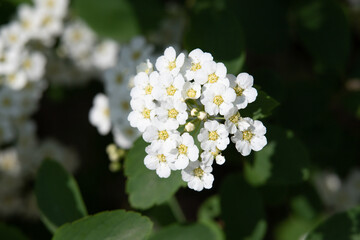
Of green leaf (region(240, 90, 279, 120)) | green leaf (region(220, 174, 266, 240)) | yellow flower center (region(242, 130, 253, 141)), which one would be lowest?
green leaf (region(220, 174, 266, 240))

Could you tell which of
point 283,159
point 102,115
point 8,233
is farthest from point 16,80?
point 283,159

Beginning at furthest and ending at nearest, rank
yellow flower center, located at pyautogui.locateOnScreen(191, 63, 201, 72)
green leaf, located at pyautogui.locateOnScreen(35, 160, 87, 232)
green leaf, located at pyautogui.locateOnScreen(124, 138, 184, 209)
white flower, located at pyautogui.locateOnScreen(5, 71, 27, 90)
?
1. white flower, located at pyautogui.locateOnScreen(5, 71, 27, 90)
2. green leaf, located at pyautogui.locateOnScreen(35, 160, 87, 232)
3. green leaf, located at pyautogui.locateOnScreen(124, 138, 184, 209)
4. yellow flower center, located at pyautogui.locateOnScreen(191, 63, 201, 72)

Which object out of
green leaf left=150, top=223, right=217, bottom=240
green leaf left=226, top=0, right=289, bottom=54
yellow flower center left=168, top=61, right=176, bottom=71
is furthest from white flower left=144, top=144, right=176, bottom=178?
green leaf left=226, top=0, right=289, bottom=54

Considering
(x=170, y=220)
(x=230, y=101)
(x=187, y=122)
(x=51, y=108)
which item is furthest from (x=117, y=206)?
(x=230, y=101)

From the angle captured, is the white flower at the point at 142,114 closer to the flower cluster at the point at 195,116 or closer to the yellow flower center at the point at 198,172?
the flower cluster at the point at 195,116

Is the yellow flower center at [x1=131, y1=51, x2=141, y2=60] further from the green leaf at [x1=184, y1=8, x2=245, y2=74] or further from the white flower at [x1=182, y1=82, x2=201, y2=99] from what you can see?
the white flower at [x1=182, y1=82, x2=201, y2=99]

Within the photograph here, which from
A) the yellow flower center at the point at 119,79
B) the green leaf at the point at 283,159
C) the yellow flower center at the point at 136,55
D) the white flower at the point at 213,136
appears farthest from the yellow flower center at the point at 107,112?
the white flower at the point at 213,136

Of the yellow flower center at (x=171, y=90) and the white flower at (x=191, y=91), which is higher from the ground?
the yellow flower center at (x=171, y=90)
